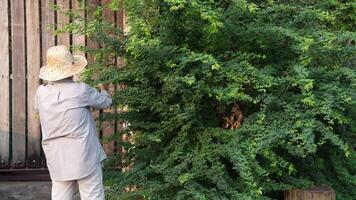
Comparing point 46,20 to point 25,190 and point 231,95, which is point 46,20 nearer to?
point 25,190

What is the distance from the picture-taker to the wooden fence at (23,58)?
6.39 meters

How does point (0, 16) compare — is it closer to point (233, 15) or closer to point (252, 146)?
point (233, 15)

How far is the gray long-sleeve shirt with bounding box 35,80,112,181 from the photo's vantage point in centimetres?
432

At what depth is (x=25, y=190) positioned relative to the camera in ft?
20.1

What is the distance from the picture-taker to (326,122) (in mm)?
4871

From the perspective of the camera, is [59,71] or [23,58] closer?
[59,71]

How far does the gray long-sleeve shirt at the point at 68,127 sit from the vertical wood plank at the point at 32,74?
6.76 feet

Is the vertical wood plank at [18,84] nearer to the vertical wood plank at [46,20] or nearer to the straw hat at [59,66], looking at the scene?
the vertical wood plank at [46,20]

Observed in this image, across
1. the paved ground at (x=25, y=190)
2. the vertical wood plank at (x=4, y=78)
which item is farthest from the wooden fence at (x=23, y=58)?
the paved ground at (x=25, y=190)

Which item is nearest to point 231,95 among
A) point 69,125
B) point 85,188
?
point 69,125

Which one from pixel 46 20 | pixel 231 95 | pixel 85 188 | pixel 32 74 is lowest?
pixel 85 188

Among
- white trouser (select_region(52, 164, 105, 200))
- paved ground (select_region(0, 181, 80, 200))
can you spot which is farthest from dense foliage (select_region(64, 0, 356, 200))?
paved ground (select_region(0, 181, 80, 200))

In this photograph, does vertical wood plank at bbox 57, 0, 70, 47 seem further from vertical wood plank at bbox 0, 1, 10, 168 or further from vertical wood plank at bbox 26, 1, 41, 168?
Answer: vertical wood plank at bbox 0, 1, 10, 168

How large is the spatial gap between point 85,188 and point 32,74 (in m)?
2.31
